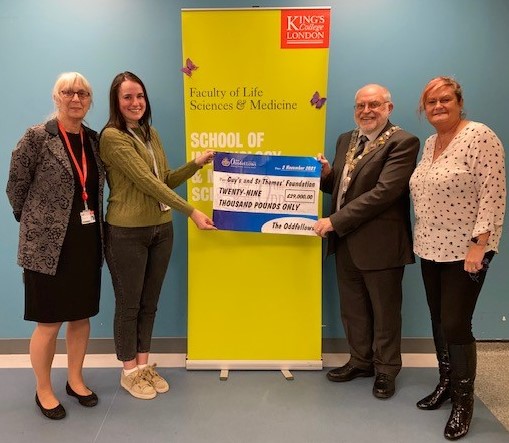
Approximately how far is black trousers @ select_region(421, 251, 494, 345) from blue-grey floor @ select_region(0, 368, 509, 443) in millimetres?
528

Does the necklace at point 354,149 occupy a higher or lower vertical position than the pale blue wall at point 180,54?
lower

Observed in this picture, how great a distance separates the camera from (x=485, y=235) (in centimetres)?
201

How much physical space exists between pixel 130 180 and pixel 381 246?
4.66ft

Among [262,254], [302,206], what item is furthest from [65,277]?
[302,206]

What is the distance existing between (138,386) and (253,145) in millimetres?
1557

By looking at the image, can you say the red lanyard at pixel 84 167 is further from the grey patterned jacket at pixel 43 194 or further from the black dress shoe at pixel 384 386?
the black dress shoe at pixel 384 386

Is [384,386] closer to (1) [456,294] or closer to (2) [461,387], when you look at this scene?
(2) [461,387]

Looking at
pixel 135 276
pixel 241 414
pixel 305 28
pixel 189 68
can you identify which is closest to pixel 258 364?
pixel 241 414

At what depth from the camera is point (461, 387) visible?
225 cm

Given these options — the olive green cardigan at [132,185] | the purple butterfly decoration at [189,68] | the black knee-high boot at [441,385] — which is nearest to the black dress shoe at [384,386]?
the black knee-high boot at [441,385]

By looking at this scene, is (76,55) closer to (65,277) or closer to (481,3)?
(65,277)

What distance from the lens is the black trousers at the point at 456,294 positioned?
2127mm

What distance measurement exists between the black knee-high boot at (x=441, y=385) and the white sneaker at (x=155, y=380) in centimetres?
145

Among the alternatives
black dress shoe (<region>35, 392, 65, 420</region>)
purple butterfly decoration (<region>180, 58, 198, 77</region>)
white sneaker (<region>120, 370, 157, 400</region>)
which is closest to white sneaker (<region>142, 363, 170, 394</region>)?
white sneaker (<region>120, 370, 157, 400</region>)
